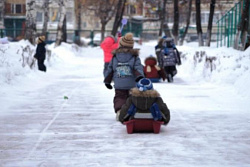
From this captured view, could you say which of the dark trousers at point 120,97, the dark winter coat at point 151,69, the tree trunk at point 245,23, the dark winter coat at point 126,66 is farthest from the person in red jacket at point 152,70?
the dark winter coat at point 126,66

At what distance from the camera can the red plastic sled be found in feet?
28.0

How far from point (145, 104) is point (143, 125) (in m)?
0.36

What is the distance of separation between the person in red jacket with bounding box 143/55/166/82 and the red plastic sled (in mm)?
9693

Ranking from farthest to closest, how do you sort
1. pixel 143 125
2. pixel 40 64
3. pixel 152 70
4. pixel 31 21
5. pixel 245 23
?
1. pixel 31 21
2. pixel 40 64
3. pixel 245 23
4. pixel 152 70
5. pixel 143 125

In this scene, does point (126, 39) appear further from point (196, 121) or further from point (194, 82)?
point (194, 82)

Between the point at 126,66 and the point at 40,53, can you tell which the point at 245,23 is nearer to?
the point at 40,53

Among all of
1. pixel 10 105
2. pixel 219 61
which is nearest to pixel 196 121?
pixel 10 105

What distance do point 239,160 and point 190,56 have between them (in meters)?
18.0

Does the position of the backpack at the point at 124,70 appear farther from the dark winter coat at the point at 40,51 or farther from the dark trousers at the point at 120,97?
the dark winter coat at the point at 40,51

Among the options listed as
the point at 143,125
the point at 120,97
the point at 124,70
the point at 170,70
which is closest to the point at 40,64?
the point at 170,70

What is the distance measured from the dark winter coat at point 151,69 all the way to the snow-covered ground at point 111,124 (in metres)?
1.02

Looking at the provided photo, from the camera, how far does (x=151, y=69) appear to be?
1839 centimetres

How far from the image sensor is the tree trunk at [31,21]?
28.1m

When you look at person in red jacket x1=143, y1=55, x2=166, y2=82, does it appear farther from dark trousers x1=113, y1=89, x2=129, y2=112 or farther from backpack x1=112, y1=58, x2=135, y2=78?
backpack x1=112, y1=58, x2=135, y2=78
